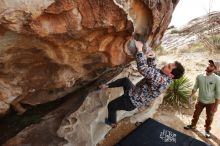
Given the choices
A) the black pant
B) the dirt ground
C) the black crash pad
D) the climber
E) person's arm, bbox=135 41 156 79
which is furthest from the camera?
the dirt ground

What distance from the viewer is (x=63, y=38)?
16.9 ft

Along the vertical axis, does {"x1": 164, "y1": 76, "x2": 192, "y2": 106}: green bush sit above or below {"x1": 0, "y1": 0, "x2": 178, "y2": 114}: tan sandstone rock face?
below

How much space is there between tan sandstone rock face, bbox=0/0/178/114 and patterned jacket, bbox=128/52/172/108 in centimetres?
54

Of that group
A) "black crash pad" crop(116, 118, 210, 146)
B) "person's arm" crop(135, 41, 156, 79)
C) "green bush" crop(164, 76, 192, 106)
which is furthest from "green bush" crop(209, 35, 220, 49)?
"person's arm" crop(135, 41, 156, 79)

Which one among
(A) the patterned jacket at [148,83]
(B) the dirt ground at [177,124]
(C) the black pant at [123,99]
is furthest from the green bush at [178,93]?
(A) the patterned jacket at [148,83]

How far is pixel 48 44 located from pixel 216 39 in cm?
1146

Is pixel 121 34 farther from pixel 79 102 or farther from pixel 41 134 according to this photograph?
pixel 41 134

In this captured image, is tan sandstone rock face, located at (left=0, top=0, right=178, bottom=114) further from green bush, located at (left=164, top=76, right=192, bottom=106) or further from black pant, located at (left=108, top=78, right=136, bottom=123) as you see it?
green bush, located at (left=164, top=76, right=192, bottom=106)

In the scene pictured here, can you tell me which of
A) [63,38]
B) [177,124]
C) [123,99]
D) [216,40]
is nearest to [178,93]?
[177,124]

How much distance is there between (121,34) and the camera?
18.4 feet

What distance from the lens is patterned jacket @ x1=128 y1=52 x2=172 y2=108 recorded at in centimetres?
543

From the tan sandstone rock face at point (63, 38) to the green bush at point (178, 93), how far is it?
11.3ft

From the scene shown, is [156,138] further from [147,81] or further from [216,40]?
[216,40]

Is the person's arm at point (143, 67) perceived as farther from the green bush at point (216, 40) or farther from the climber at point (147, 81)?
the green bush at point (216, 40)
